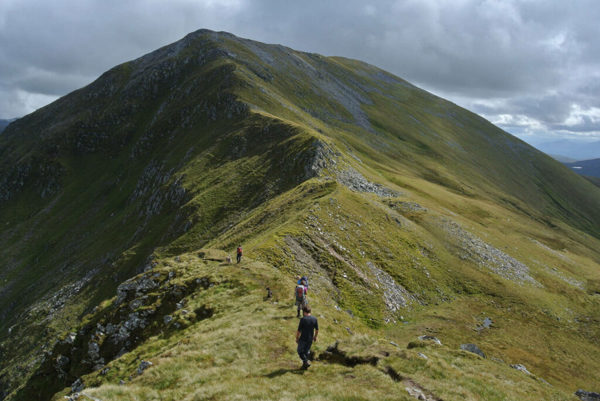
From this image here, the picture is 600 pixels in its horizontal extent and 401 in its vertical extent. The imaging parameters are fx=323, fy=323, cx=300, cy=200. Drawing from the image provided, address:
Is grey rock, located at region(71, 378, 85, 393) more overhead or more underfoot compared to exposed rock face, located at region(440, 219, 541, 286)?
more underfoot

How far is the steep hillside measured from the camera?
17.6 metres

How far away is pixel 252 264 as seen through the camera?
3081 cm

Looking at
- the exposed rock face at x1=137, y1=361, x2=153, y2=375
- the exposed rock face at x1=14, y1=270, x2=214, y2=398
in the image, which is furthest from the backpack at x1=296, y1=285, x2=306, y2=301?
the exposed rock face at x1=137, y1=361, x2=153, y2=375

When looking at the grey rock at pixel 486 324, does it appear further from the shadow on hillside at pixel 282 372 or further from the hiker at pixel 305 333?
the hiker at pixel 305 333

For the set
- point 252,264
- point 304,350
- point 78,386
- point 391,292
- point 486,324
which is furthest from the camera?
point 486,324

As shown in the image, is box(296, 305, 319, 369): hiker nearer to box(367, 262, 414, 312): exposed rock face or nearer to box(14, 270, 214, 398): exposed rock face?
box(14, 270, 214, 398): exposed rock face

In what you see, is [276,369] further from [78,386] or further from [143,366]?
[78,386]

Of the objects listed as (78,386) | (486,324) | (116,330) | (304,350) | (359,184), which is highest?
(359,184)

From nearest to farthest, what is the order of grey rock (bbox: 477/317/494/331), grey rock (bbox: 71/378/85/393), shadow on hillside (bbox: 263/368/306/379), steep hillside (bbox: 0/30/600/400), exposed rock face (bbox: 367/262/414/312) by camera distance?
shadow on hillside (bbox: 263/368/306/379)
steep hillside (bbox: 0/30/600/400)
grey rock (bbox: 71/378/85/393)
exposed rock face (bbox: 367/262/414/312)
grey rock (bbox: 477/317/494/331)

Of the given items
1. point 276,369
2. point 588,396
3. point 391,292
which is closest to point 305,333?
point 276,369

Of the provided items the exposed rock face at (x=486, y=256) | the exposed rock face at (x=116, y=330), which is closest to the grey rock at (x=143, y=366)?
the exposed rock face at (x=116, y=330)

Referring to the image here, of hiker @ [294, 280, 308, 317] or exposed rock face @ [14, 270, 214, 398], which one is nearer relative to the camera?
hiker @ [294, 280, 308, 317]

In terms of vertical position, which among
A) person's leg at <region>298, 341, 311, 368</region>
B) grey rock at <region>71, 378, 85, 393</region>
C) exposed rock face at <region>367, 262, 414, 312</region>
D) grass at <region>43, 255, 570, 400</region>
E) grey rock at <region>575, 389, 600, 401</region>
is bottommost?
grey rock at <region>71, 378, 85, 393</region>

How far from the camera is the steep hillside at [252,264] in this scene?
57.7ft
